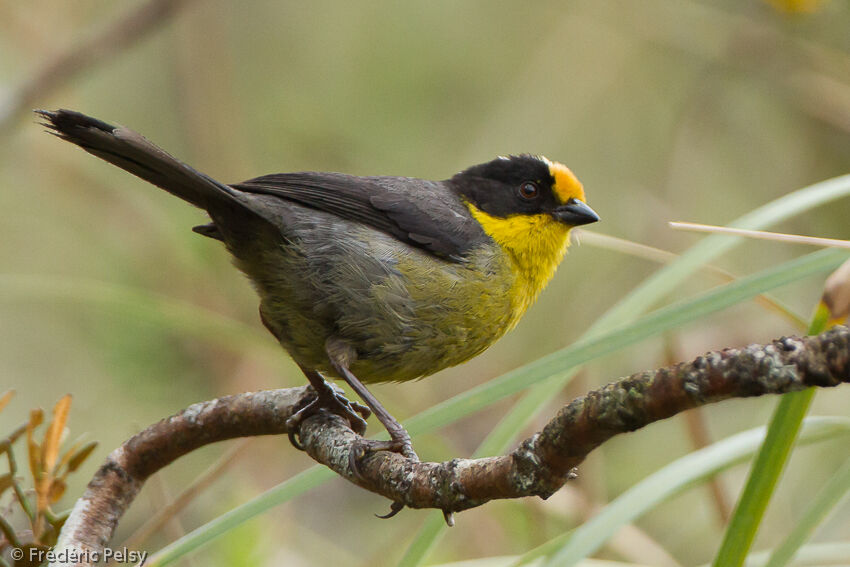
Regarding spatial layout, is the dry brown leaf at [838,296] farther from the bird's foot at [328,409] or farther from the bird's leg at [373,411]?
the bird's foot at [328,409]

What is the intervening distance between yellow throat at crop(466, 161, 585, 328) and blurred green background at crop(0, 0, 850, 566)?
1.87ft

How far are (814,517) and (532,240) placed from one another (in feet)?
5.92

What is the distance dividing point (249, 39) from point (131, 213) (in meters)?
2.19

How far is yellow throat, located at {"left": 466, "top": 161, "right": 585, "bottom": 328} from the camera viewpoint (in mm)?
3465

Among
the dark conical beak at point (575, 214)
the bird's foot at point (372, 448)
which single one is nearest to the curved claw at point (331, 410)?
the bird's foot at point (372, 448)

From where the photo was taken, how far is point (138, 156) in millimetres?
2582

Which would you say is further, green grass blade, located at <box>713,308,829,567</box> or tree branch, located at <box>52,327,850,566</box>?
green grass blade, located at <box>713,308,829,567</box>

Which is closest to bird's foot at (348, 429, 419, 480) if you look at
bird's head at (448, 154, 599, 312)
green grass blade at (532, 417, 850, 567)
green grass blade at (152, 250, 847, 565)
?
green grass blade at (152, 250, 847, 565)

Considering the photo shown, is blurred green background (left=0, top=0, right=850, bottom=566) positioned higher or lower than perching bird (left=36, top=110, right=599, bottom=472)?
higher

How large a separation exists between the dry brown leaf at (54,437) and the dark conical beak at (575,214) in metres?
2.25

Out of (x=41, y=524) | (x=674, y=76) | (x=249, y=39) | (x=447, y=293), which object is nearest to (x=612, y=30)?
(x=674, y=76)

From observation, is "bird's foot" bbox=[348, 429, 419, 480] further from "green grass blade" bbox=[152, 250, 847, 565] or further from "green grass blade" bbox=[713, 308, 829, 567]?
"green grass blade" bbox=[713, 308, 829, 567]

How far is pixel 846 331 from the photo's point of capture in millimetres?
1149

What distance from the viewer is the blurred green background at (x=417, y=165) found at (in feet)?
15.4
